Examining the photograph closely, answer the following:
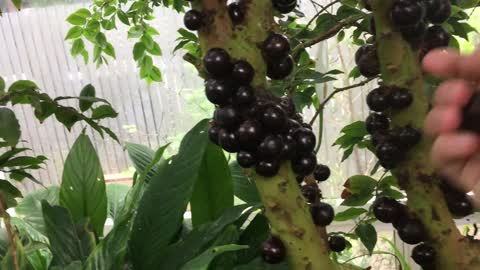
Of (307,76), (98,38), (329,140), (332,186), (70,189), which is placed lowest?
(332,186)

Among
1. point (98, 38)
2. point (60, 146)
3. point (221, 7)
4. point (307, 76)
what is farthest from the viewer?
point (60, 146)

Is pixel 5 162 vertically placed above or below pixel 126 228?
above


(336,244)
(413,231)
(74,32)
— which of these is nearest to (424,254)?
(413,231)

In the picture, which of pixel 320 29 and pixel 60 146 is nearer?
pixel 320 29

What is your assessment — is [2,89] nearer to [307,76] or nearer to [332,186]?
[307,76]

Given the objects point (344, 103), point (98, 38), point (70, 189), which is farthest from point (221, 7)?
→ point (344, 103)

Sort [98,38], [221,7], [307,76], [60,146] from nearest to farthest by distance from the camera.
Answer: [221,7], [307,76], [98,38], [60,146]

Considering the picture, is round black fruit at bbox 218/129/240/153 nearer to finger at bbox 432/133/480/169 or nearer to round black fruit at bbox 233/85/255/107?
round black fruit at bbox 233/85/255/107

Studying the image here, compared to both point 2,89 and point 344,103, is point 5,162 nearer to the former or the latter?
point 2,89

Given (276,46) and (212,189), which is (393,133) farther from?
(212,189)
